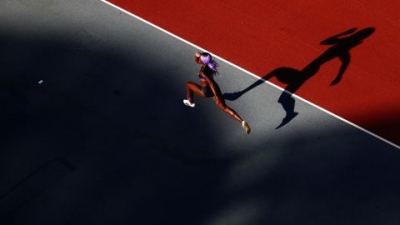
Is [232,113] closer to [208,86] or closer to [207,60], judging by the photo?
[208,86]

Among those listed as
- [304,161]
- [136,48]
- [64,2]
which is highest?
[64,2]

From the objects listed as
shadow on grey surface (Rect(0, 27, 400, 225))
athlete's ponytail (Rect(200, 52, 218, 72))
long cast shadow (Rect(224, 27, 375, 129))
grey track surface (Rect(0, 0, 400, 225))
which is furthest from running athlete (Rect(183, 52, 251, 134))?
long cast shadow (Rect(224, 27, 375, 129))

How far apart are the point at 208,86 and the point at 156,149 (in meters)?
1.71

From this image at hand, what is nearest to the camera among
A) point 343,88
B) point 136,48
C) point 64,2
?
point 343,88

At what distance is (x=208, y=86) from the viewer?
13.2 meters

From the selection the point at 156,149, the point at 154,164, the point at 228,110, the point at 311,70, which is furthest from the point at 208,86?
the point at 311,70

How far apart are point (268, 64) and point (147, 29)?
311 cm

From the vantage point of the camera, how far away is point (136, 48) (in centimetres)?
1541

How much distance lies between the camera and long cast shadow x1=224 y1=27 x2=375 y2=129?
14.3 meters

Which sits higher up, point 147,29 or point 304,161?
point 147,29

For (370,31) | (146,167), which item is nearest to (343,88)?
(370,31)

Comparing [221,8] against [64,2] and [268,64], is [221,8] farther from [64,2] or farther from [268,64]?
[64,2]

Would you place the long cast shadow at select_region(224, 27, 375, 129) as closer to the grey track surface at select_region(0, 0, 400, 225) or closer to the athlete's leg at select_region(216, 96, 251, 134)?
the grey track surface at select_region(0, 0, 400, 225)

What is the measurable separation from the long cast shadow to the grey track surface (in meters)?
0.17
